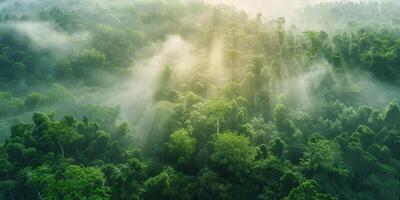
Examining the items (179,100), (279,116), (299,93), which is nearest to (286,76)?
(299,93)

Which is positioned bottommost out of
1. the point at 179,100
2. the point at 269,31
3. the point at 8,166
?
the point at 8,166

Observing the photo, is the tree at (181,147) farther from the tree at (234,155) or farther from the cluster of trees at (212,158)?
the tree at (234,155)

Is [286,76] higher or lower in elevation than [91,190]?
higher

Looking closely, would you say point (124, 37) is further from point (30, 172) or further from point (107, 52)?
point (30, 172)

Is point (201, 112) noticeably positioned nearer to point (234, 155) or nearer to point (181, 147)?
point (181, 147)

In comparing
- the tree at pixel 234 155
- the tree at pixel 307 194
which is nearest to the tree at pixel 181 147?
the tree at pixel 234 155

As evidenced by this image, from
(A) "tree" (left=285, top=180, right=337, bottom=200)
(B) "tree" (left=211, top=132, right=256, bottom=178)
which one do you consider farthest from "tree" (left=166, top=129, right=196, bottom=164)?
(A) "tree" (left=285, top=180, right=337, bottom=200)

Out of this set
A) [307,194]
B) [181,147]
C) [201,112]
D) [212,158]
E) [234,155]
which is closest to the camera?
[307,194]

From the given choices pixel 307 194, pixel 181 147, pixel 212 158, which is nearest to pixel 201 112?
pixel 181 147
